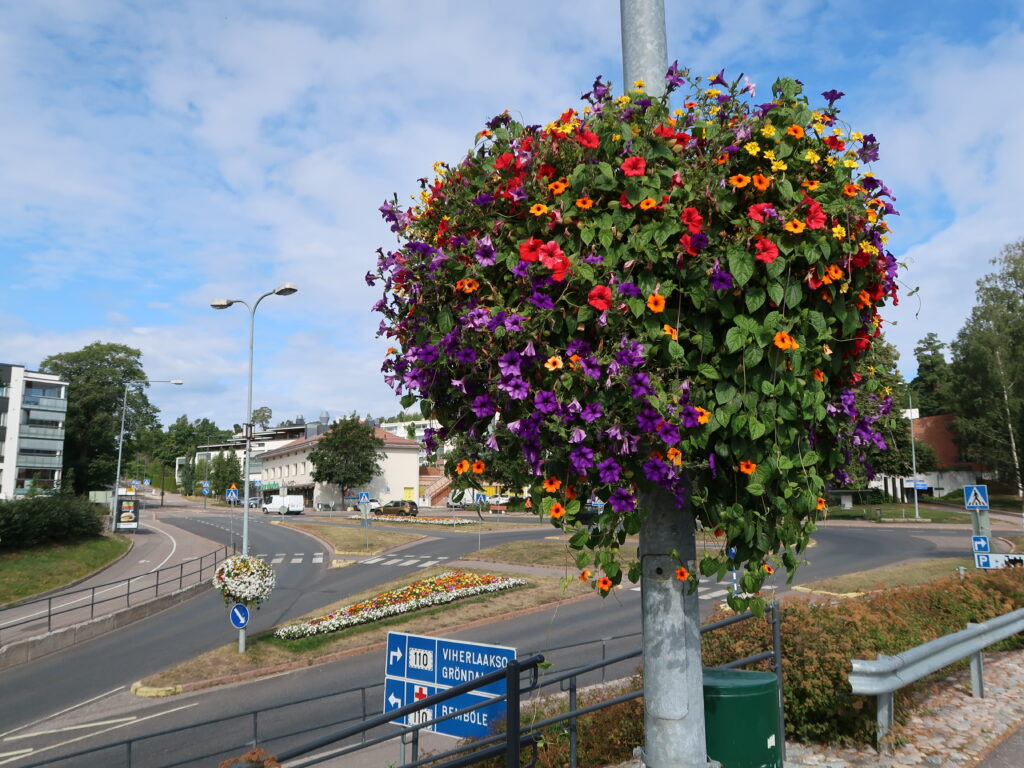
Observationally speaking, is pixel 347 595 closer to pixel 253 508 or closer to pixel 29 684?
pixel 29 684

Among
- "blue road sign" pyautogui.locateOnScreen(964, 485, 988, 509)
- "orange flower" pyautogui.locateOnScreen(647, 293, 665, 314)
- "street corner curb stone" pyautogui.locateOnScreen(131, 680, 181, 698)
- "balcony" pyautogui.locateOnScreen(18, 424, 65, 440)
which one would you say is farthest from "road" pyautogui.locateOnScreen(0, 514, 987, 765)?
"balcony" pyautogui.locateOnScreen(18, 424, 65, 440)

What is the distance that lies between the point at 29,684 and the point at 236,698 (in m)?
6.16

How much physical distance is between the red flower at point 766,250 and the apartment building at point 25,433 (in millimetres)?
73164

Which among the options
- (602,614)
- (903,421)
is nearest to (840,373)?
(903,421)

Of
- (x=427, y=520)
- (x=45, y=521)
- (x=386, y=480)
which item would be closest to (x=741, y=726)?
(x=45, y=521)

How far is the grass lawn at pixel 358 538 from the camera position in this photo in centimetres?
3856

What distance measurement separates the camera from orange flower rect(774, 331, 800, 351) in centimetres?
263

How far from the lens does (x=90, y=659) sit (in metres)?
19.4

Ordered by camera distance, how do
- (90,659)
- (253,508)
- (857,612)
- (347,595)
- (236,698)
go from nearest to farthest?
(857,612)
(236,698)
(90,659)
(347,595)
(253,508)

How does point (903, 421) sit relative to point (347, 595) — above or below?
above

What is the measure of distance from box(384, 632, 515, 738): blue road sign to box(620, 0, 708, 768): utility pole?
3.73 meters

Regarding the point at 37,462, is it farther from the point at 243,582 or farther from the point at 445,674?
the point at 445,674

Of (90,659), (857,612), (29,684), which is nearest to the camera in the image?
(857,612)

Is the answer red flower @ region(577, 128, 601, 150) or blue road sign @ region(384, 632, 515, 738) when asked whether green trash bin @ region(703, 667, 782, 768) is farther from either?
blue road sign @ region(384, 632, 515, 738)
